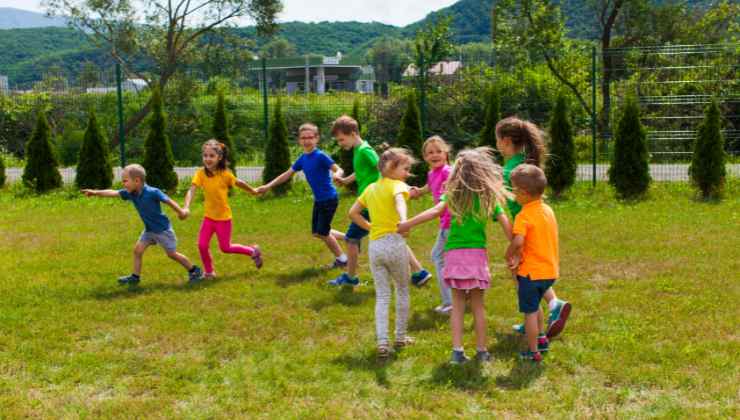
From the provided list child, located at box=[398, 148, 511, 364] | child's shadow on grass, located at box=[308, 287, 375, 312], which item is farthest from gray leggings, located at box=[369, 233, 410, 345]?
child's shadow on grass, located at box=[308, 287, 375, 312]

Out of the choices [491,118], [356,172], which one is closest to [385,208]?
[356,172]

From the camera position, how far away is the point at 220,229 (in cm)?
805

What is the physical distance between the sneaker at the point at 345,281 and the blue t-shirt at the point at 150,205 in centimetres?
183

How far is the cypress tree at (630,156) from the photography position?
1339 cm

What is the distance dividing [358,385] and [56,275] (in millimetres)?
4563

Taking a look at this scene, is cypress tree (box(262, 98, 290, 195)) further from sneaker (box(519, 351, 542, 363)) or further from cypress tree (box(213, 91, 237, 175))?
sneaker (box(519, 351, 542, 363))

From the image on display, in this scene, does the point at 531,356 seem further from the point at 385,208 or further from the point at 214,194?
the point at 214,194

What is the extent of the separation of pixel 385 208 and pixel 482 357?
1254 mm

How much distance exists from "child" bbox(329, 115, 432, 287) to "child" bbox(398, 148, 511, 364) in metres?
1.92

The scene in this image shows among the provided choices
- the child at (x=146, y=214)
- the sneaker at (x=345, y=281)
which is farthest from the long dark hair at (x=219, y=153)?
the sneaker at (x=345, y=281)

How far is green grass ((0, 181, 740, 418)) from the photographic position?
4.44 meters

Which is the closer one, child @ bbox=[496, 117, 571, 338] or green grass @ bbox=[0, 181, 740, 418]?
green grass @ bbox=[0, 181, 740, 418]

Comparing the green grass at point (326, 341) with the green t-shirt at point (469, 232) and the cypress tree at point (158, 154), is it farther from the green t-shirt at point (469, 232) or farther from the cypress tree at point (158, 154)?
the cypress tree at point (158, 154)

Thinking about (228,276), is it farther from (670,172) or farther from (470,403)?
(670,172)
